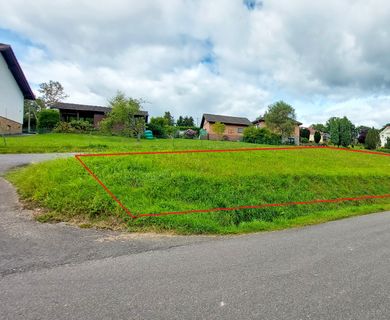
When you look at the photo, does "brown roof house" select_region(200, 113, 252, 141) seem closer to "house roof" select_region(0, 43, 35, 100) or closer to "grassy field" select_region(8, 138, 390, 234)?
"house roof" select_region(0, 43, 35, 100)

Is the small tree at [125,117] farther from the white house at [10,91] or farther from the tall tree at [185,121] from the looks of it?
the tall tree at [185,121]

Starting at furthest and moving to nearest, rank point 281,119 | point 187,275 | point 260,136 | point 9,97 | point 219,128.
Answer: point 281,119 → point 219,128 → point 260,136 → point 9,97 → point 187,275

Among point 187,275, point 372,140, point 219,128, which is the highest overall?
point 219,128

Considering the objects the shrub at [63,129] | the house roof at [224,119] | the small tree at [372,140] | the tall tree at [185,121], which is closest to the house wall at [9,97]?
the shrub at [63,129]

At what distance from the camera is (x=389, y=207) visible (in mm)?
9078

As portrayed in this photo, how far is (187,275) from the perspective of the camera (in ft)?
11.5

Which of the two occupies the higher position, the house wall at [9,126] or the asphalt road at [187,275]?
the house wall at [9,126]

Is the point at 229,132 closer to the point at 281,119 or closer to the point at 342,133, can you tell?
the point at 281,119

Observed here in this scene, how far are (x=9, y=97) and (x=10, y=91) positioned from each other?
856 millimetres

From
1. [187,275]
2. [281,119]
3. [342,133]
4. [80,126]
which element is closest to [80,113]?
[80,126]

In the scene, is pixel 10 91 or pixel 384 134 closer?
pixel 10 91

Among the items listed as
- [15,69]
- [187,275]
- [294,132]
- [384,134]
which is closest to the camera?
[187,275]

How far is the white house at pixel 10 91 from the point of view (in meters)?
26.6

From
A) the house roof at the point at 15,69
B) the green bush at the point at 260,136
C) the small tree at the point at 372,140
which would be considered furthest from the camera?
the small tree at the point at 372,140
